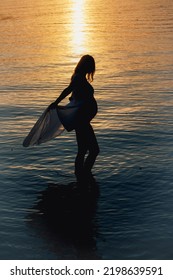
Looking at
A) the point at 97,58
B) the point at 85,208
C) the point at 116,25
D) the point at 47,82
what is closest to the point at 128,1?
the point at 116,25

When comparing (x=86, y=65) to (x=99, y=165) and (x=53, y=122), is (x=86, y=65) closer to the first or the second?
(x=53, y=122)

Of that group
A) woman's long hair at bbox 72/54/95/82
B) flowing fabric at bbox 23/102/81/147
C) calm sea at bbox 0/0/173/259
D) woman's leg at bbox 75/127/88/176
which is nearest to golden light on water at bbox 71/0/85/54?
calm sea at bbox 0/0/173/259

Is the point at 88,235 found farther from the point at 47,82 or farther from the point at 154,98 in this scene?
the point at 47,82

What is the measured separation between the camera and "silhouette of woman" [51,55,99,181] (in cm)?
988

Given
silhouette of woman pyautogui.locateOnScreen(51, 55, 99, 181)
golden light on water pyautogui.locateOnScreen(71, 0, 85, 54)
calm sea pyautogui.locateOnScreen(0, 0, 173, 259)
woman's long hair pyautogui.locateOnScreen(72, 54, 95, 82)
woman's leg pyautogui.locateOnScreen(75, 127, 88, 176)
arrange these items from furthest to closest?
1. golden light on water pyautogui.locateOnScreen(71, 0, 85, 54)
2. woman's leg pyautogui.locateOnScreen(75, 127, 88, 176)
3. silhouette of woman pyautogui.locateOnScreen(51, 55, 99, 181)
4. woman's long hair pyautogui.locateOnScreen(72, 54, 95, 82)
5. calm sea pyautogui.locateOnScreen(0, 0, 173, 259)

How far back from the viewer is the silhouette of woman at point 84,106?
988 cm

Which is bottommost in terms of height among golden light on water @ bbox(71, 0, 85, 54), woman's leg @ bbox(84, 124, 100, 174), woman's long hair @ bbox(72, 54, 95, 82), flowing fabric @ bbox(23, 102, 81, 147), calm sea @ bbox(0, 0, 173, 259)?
golden light on water @ bbox(71, 0, 85, 54)

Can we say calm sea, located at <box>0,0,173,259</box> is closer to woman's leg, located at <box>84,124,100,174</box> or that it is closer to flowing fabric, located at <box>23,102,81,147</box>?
woman's leg, located at <box>84,124,100,174</box>

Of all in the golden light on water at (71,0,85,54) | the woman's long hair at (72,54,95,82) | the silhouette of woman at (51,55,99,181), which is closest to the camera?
the woman's long hair at (72,54,95,82)

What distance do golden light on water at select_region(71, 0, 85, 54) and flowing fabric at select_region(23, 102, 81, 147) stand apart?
16.0m

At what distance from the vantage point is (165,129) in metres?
13.8

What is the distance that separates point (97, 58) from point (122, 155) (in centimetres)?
1304

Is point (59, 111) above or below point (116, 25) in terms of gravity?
above

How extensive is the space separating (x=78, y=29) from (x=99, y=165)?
26249 millimetres
